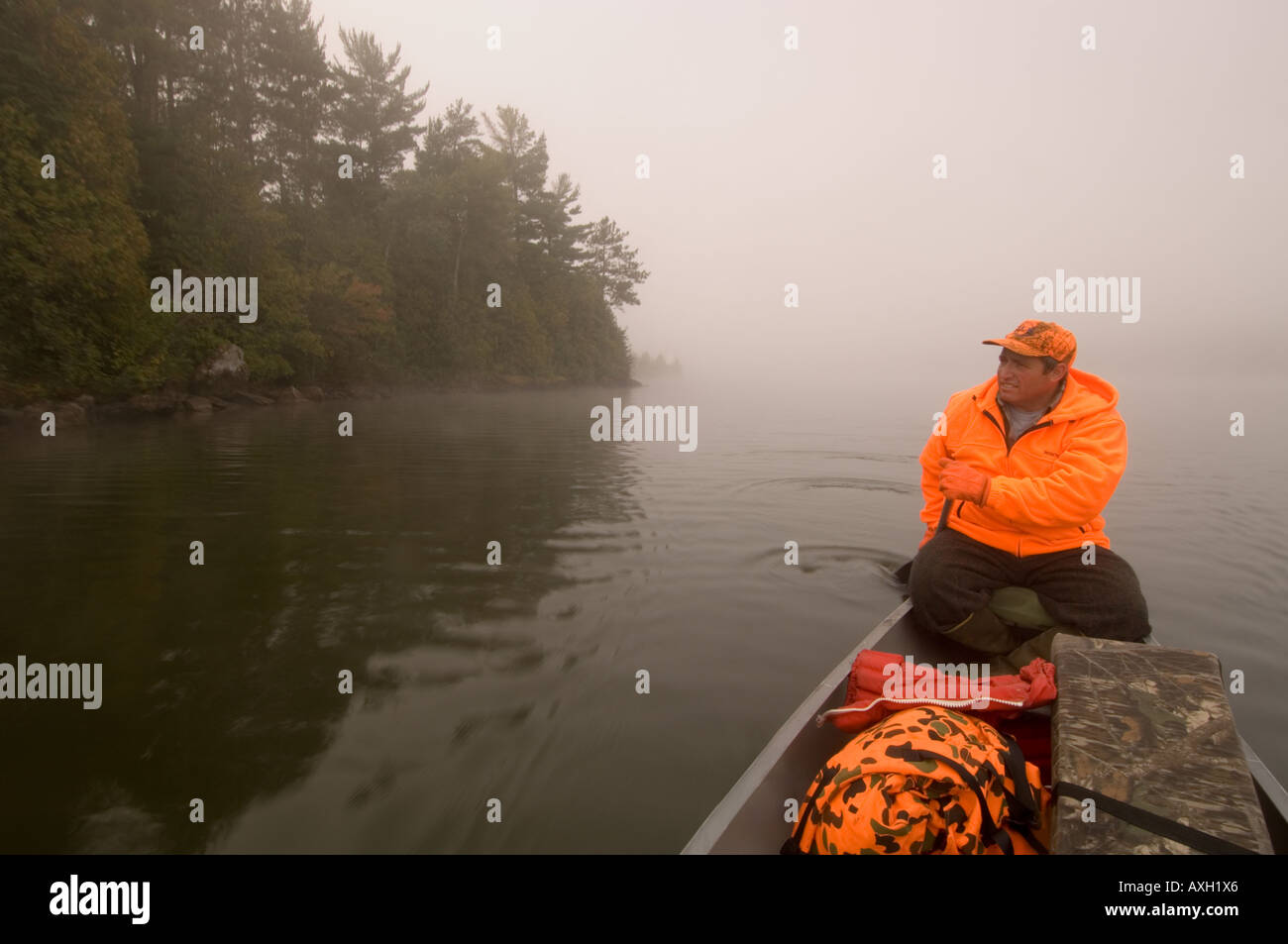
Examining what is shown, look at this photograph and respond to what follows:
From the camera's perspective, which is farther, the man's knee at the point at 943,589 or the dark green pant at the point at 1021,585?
the man's knee at the point at 943,589

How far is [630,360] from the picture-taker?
66125mm

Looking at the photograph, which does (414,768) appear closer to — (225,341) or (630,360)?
(225,341)

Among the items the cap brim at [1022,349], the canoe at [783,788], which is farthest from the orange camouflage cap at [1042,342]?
the canoe at [783,788]

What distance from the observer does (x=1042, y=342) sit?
372cm

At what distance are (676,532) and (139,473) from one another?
8925mm

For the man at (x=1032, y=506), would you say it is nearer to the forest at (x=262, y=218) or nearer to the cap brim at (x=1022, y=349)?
the cap brim at (x=1022, y=349)

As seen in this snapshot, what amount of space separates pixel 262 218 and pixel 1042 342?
1153 inches

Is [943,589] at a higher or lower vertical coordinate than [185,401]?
lower

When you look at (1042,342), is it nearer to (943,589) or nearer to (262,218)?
(943,589)

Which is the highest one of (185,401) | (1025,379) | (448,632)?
(185,401)

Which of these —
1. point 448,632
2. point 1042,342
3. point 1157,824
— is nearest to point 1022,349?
point 1042,342

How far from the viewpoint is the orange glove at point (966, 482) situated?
12.4ft

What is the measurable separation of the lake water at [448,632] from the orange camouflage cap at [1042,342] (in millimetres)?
2375
